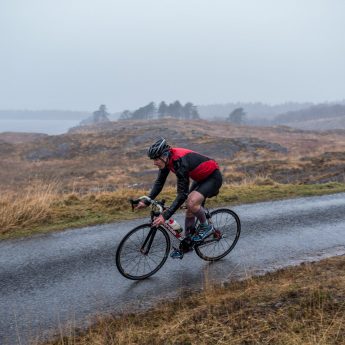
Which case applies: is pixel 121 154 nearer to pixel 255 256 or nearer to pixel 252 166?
pixel 252 166

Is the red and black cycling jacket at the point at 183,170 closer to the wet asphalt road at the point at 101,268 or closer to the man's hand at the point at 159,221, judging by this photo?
the man's hand at the point at 159,221

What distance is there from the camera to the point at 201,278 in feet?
20.7

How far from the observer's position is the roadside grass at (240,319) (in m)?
4.26

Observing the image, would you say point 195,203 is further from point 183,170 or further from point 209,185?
point 183,170

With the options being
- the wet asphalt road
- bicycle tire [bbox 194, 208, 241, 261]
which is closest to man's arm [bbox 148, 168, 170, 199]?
bicycle tire [bbox 194, 208, 241, 261]

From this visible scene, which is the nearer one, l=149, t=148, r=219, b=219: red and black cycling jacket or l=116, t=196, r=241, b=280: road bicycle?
l=149, t=148, r=219, b=219: red and black cycling jacket

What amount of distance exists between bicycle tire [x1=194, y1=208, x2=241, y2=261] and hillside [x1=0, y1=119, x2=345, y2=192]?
16.3 m

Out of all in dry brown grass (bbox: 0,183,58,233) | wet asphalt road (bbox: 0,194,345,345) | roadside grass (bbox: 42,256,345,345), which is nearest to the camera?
roadside grass (bbox: 42,256,345,345)

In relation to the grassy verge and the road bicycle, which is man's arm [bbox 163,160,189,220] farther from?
the grassy verge

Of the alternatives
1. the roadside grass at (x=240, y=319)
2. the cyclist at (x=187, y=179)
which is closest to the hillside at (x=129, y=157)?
the cyclist at (x=187, y=179)

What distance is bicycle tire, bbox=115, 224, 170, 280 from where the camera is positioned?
20.4 feet

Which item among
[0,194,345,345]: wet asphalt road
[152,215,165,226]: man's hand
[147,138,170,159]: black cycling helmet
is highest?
[147,138,170,159]: black cycling helmet

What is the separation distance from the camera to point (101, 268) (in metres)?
6.75

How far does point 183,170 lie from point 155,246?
1404mm
